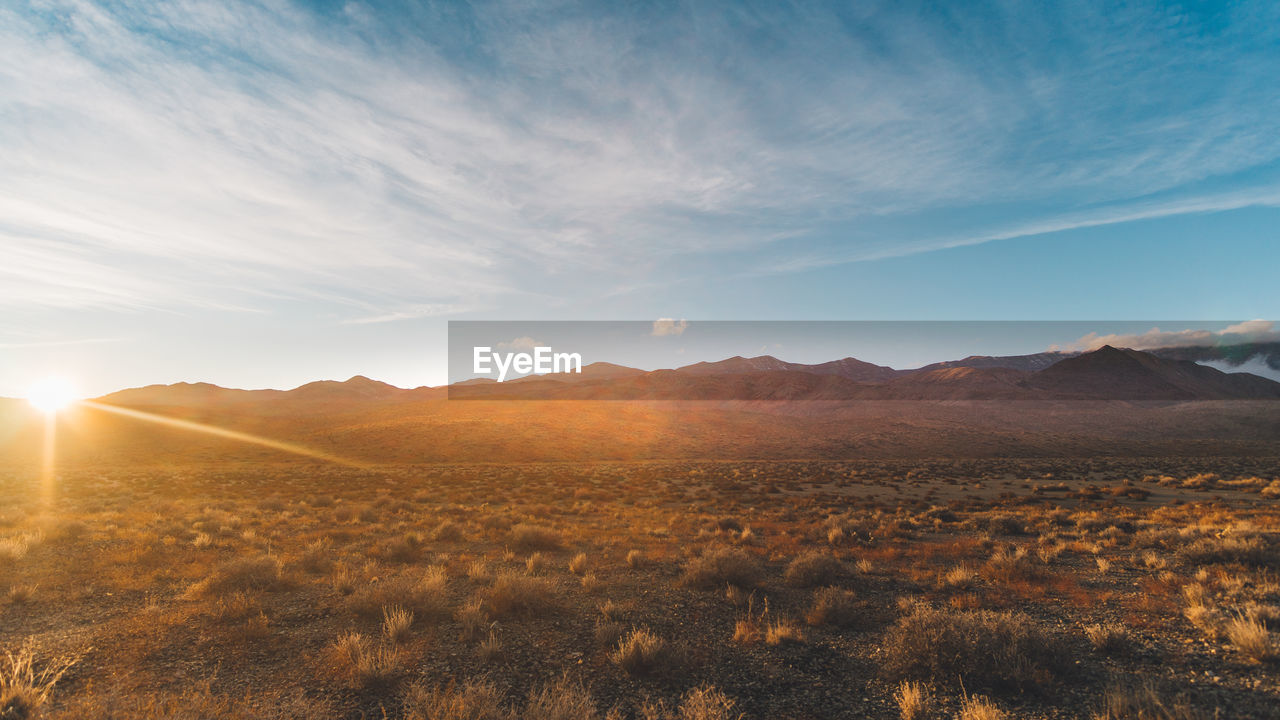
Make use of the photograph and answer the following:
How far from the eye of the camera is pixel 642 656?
6.42 m

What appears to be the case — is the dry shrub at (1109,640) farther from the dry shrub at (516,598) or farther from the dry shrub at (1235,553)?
the dry shrub at (516,598)

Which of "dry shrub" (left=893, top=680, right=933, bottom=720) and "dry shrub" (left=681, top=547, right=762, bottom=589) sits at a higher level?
"dry shrub" (left=893, top=680, right=933, bottom=720)

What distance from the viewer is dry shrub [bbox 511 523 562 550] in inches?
515

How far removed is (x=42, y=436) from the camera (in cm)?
5353

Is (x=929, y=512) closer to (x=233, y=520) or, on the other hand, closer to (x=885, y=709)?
(x=885, y=709)

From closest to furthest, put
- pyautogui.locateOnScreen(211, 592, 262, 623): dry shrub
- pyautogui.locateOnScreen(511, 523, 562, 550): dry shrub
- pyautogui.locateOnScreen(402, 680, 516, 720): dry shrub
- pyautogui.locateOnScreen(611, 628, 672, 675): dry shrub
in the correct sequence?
pyautogui.locateOnScreen(402, 680, 516, 720): dry shrub < pyautogui.locateOnScreen(611, 628, 672, 675): dry shrub < pyautogui.locateOnScreen(211, 592, 262, 623): dry shrub < pyautogui.locateOnScreen(511, 523, 562, 550): dry shrub

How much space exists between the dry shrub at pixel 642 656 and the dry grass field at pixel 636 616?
0.04 metres

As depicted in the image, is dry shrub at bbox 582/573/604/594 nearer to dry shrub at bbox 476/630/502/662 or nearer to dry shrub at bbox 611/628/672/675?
dry shrub at bbox 476/630/502/662

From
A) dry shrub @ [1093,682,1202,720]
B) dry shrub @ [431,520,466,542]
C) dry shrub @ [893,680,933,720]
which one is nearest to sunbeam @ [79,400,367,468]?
dry shrub @ [431,520,466,542]

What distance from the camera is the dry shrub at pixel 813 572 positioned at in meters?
9.72

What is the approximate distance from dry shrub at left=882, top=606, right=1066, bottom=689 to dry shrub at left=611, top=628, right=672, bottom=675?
9.69ft

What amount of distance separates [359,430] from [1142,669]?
6967cm

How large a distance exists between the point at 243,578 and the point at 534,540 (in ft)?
20.5

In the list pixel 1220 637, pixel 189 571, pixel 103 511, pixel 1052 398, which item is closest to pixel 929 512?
pixel 1220 637
